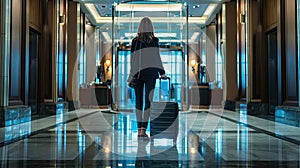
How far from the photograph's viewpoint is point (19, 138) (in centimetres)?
415

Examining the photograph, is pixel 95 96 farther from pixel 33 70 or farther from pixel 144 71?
pixel 144 71

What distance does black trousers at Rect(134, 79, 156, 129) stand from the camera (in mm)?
3984

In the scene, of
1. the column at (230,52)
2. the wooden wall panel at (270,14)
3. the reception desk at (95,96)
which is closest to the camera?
the wooden wall panel at (270,14)

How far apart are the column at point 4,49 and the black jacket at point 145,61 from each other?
2734 mm

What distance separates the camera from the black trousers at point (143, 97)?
3984mm

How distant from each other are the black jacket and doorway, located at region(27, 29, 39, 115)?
17.8 feet

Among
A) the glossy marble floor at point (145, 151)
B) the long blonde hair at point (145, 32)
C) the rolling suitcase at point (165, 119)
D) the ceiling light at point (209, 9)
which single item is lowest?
the glossy marble floor at point (145, 151)

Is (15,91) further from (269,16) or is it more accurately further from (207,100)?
(207,100)

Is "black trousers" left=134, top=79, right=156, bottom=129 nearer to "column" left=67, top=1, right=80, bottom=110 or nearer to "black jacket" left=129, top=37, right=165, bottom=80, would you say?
"black jacket" left=129, top=37, right=165, bottom=80

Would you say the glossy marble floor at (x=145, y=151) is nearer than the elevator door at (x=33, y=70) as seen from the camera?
Yes

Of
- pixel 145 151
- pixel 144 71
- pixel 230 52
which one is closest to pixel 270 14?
pixel 230 52

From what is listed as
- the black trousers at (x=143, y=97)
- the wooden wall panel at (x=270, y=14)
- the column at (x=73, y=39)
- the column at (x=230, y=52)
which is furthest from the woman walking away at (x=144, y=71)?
the column at (x=230, y=52)

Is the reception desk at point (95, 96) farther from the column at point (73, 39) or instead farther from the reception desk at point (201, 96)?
the reception desk at point (201, 96)

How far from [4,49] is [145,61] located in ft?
9.51
